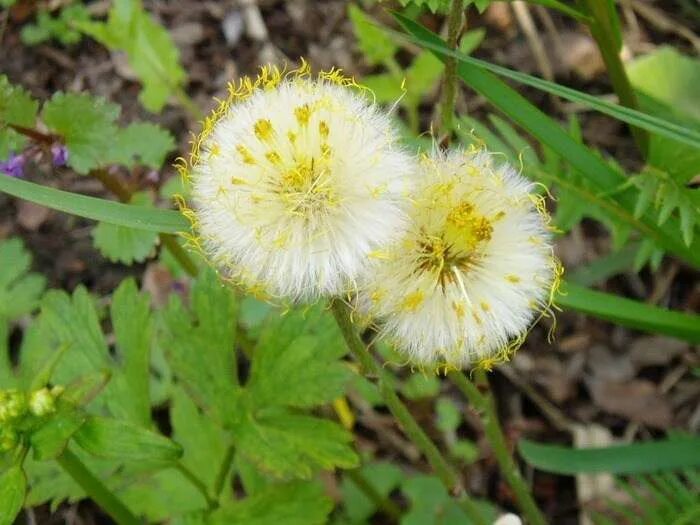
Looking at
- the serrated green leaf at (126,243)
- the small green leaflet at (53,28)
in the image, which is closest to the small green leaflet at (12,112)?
the serrated green leaf at (126,243)

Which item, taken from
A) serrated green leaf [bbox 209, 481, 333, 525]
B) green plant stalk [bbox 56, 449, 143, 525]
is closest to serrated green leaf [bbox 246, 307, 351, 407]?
serrated green leaf [bbox 209, 481, 333, 525]

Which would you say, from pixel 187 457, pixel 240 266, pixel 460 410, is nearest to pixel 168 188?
pixel 187 457

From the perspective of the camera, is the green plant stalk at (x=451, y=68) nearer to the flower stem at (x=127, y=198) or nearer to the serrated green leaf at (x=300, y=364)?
the serrated green leaf at (x=300, y=364)

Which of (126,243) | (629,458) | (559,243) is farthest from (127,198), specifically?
(559,243)

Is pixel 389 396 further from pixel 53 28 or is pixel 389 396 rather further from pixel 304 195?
pixel 53 28

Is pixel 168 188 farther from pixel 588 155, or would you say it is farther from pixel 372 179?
pixel 372 179
